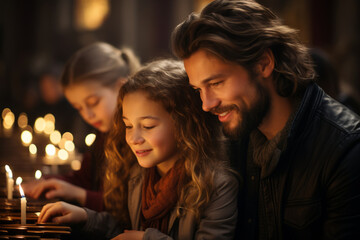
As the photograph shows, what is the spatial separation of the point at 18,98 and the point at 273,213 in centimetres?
1320

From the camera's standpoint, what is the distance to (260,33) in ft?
7.36

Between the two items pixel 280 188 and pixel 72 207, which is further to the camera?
pixel 72 207

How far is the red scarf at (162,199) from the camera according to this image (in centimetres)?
238

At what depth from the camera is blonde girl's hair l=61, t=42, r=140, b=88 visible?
335 centimetres

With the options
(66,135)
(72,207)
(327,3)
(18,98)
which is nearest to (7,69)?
(18,98)

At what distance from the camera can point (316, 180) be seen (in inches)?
86.0

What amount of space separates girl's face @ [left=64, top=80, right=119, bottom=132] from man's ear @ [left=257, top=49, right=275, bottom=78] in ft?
4.45

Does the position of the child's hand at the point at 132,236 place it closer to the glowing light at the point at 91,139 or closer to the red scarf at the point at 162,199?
the red scarf at the point at 162,199

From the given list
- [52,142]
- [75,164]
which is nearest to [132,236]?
[75,164]

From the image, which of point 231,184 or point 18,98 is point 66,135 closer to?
point 231,184

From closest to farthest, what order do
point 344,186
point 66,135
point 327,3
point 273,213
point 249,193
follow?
point 344,186 < point 273,213 < point 249,193 < point 66,135 < point 327,3

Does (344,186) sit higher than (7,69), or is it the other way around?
(344,186)

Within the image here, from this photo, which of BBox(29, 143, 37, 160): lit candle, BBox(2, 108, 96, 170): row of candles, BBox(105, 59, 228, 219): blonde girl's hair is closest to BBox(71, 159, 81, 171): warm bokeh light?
BBox(2, 108, 96, 170): row of candles

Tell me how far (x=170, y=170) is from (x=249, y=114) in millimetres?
504
